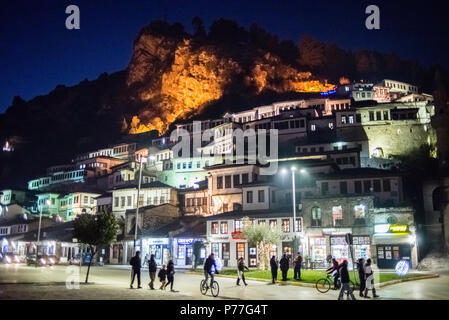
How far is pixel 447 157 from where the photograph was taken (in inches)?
2012

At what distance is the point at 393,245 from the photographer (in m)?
40.9

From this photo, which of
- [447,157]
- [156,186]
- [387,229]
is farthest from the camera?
[156,186]

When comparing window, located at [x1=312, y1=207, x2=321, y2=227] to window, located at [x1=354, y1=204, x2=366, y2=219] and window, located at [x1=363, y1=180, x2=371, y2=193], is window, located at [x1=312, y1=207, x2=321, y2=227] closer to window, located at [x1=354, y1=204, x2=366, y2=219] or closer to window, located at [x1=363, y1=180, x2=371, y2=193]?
window, located at [x1=354, y1=204, x2=366, y2=219]

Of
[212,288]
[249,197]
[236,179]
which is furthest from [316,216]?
[212,288]

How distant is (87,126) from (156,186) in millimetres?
97605

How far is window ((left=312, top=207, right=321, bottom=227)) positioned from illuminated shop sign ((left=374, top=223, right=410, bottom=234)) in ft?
18.7

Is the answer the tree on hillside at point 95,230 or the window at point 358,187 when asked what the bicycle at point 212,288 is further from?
the window at point 358,187

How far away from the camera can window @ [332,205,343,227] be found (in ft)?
139

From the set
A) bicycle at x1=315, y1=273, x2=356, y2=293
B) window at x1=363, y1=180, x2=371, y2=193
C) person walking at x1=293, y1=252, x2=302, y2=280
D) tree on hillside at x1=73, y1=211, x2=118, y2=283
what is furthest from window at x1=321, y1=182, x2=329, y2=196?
tree on hillside at x1=73, y1=211, x2=118, y2=283

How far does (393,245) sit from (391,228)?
2103 mm

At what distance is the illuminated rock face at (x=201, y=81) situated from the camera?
11907 cm

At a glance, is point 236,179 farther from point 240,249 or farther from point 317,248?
point 317,248
